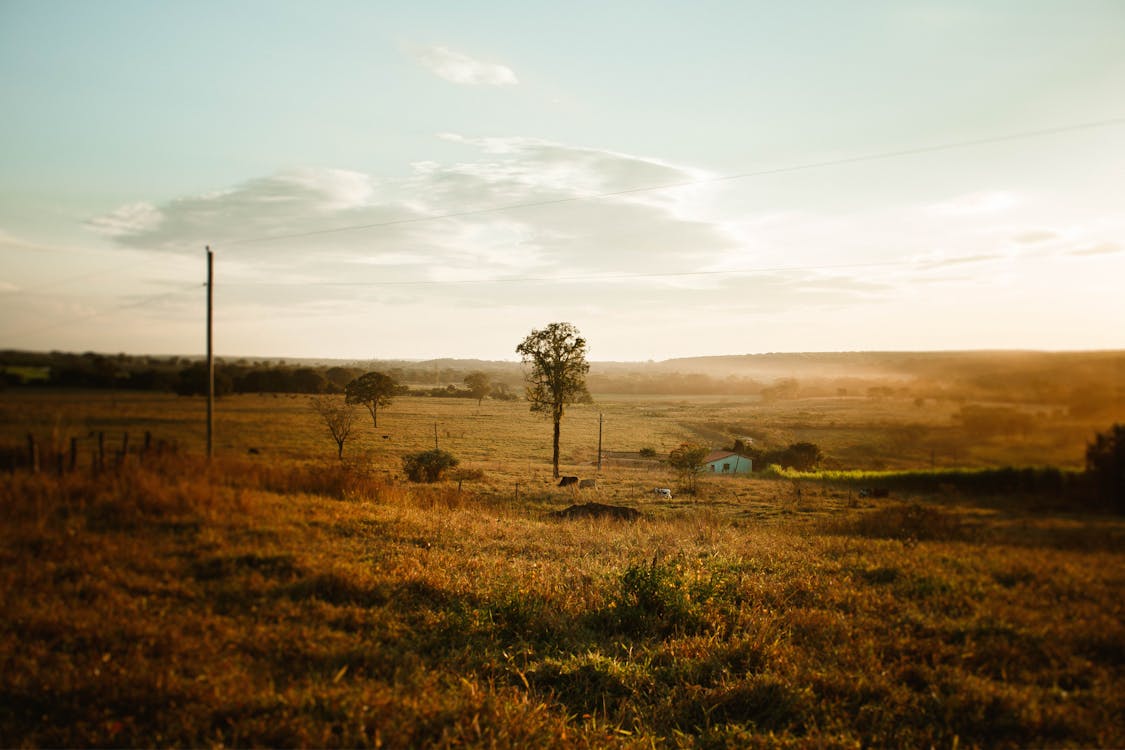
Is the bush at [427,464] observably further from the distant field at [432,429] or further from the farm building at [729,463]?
the farm building at [729,463]

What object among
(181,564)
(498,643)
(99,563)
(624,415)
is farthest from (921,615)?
(624,415)

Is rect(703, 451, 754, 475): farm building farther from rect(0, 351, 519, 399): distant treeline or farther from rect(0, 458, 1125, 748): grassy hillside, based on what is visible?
rect(0, 458, 1125, 748): grassy hillside

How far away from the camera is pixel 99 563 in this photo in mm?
6086

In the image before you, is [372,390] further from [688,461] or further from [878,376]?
[688,461]

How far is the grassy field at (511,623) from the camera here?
12.1ft

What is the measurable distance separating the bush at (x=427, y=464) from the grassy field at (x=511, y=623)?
1486 cm

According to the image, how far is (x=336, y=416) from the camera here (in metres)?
18.6

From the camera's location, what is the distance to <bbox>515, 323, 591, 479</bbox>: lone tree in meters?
37.2

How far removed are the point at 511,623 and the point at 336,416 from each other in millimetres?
14759

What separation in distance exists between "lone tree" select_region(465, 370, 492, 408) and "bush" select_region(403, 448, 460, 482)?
712 centimetres

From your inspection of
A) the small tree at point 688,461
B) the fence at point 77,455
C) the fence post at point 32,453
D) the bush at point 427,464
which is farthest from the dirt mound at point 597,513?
the small tree at point 688,461

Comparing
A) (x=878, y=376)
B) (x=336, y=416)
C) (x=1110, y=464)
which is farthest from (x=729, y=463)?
(x=1110, y=464)

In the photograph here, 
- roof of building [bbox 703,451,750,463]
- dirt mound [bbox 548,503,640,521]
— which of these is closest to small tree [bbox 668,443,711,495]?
roof of building [bbox 703,451,750,463]

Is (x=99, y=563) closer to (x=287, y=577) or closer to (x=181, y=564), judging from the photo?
(x=181, y=564)
